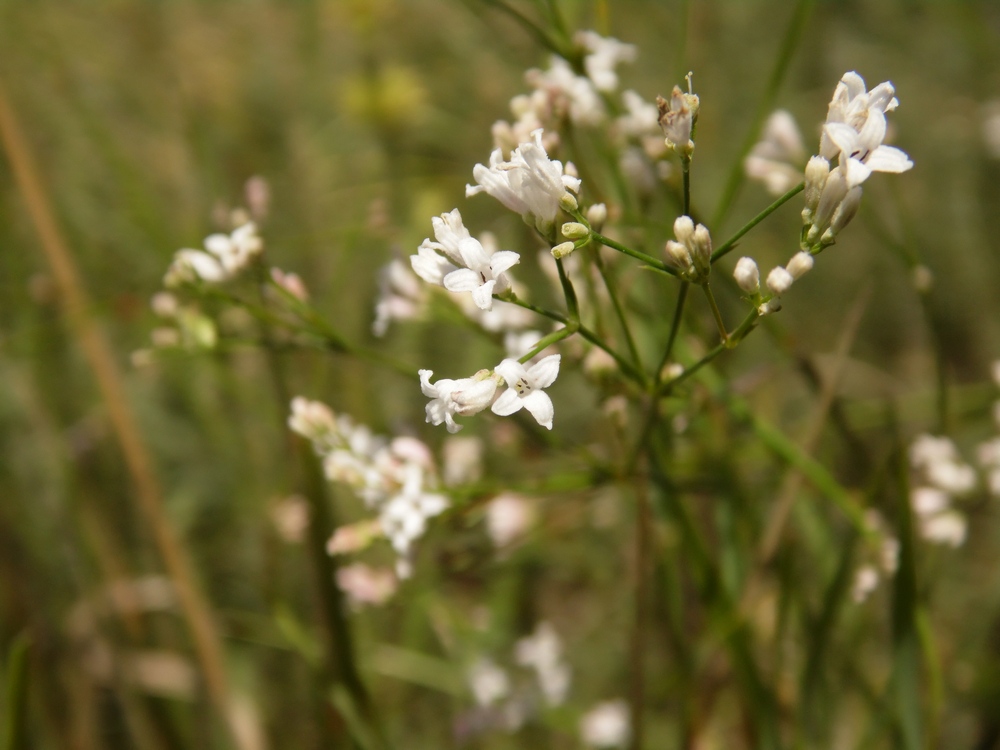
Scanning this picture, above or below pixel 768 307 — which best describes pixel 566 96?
above

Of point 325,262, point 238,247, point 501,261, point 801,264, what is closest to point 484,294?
point 501,261

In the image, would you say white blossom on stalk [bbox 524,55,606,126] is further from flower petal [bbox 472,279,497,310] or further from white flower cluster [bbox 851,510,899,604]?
white flower cluster [bbox 851,510,899,604]

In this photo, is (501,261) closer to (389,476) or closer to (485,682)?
(389,476)

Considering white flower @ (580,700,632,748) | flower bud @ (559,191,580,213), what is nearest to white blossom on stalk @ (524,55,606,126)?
flower bud @ (559,191,580,213)

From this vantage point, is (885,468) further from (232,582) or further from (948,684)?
(232,582)

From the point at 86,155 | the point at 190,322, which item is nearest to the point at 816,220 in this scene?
the point at 190,322
